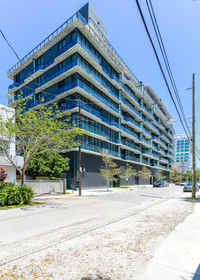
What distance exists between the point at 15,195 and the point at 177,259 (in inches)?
427

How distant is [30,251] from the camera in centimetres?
442

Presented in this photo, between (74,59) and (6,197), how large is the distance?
23.1 m

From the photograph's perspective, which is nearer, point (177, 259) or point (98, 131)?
point (177, 259)

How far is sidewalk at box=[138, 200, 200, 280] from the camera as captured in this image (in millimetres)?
3363

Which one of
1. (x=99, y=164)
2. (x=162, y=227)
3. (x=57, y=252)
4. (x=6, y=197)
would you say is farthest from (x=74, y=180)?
(x=57, y=252)

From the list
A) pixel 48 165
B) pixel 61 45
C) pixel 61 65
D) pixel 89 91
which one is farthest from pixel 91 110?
pixel 61 45

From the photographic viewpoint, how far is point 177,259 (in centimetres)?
404

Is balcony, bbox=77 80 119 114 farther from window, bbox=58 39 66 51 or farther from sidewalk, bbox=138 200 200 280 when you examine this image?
sidewalk, bbox=138 200 200 280

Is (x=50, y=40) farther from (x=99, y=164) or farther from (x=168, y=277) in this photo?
(x=168, y=277)

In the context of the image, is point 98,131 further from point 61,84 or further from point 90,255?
point 90,255

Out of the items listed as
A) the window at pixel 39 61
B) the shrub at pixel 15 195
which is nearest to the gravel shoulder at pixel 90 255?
the shrub at pixel 15 195

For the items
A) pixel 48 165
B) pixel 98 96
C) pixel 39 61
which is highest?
pixel 39 61

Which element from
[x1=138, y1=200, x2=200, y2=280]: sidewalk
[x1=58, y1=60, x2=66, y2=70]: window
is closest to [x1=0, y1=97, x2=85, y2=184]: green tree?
[x1=138, y1=200, x2=200, y2=280]: sidewalk

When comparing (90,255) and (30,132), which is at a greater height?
(30,132)
